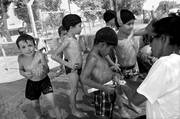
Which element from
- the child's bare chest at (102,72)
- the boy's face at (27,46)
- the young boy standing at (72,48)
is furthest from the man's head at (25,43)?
the child's bare chest at (102,72)

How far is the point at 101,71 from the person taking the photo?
8.26 ft

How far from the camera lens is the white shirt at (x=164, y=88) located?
49.6 inches

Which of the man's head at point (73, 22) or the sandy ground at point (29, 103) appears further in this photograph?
the sandy ground at point (29, 103)

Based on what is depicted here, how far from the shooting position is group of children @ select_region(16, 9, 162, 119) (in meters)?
2.36

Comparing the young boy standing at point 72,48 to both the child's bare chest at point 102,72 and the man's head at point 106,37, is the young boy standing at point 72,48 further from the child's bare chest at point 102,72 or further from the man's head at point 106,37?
the man's head at point 106,37

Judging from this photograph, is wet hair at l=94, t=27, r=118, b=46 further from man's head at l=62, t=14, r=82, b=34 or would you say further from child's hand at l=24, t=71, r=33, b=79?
child's hand at l=24, t=71, r=33, b=79

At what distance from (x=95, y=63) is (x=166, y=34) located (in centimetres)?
115

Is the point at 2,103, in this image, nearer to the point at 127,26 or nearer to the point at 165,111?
the point at 127,26

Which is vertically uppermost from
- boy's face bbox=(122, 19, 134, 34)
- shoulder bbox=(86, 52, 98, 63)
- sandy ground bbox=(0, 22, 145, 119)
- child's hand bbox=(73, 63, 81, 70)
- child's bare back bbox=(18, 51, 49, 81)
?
boy's face bbox=(122, 19, 134, 34)

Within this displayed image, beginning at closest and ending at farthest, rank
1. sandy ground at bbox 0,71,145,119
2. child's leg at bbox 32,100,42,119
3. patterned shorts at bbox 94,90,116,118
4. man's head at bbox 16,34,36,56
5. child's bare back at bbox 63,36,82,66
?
patterned shorts at bbox 94,90,116,118, man's head at bbox 16,34,36,56, child's leg at bbox 32,100,42,119, child's bare back at bbox 63,36,82,66, sandy ground at bbox 0,71,145,119

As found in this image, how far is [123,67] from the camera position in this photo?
138 inches

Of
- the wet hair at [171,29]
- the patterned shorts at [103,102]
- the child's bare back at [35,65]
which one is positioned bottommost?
the patterned shorts at [103,102]

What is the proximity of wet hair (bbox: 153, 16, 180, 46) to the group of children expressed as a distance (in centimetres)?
87

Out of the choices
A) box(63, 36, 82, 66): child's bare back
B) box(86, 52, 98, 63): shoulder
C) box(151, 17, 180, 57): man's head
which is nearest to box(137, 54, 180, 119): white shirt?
box(151, 17, 180, 57): man's head
